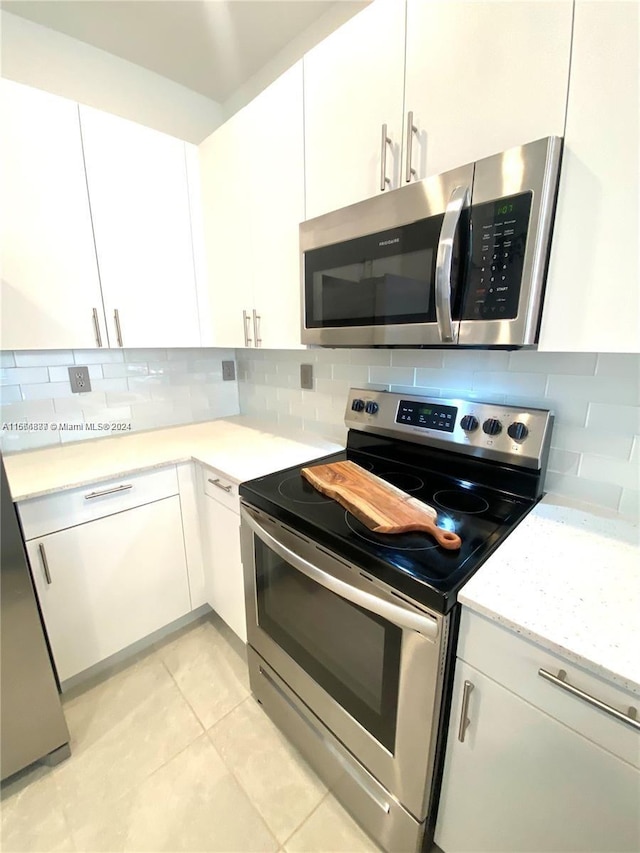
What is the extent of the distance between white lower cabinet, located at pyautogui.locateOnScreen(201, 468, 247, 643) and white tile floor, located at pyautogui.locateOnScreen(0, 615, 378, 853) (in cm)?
31

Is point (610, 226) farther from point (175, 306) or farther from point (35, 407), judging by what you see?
point (35, 407)

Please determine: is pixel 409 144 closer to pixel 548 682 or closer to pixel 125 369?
pixel 548 682

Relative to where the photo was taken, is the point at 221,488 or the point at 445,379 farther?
the point at 221,488

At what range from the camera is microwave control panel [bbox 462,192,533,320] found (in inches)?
30.4

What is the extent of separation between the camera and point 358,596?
34.1 inches

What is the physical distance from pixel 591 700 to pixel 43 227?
208 centimetres

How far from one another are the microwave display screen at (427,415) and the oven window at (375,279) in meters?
0.40

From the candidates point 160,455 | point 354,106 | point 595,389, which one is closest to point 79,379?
point 160,455

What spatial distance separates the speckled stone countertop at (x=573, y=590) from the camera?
597 millimetres

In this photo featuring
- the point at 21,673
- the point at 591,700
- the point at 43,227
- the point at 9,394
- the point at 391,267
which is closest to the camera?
the point at 591,700

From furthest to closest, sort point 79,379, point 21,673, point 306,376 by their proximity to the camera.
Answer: point 306,376, point 79,379, point 21,673

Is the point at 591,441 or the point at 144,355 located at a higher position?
the point at 144,355

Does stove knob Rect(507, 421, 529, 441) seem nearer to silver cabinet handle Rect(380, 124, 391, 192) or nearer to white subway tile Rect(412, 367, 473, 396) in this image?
white subway tile Rect(412, 367, 473, 396)

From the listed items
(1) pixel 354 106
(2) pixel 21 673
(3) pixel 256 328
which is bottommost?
(2) pixel 21 673
